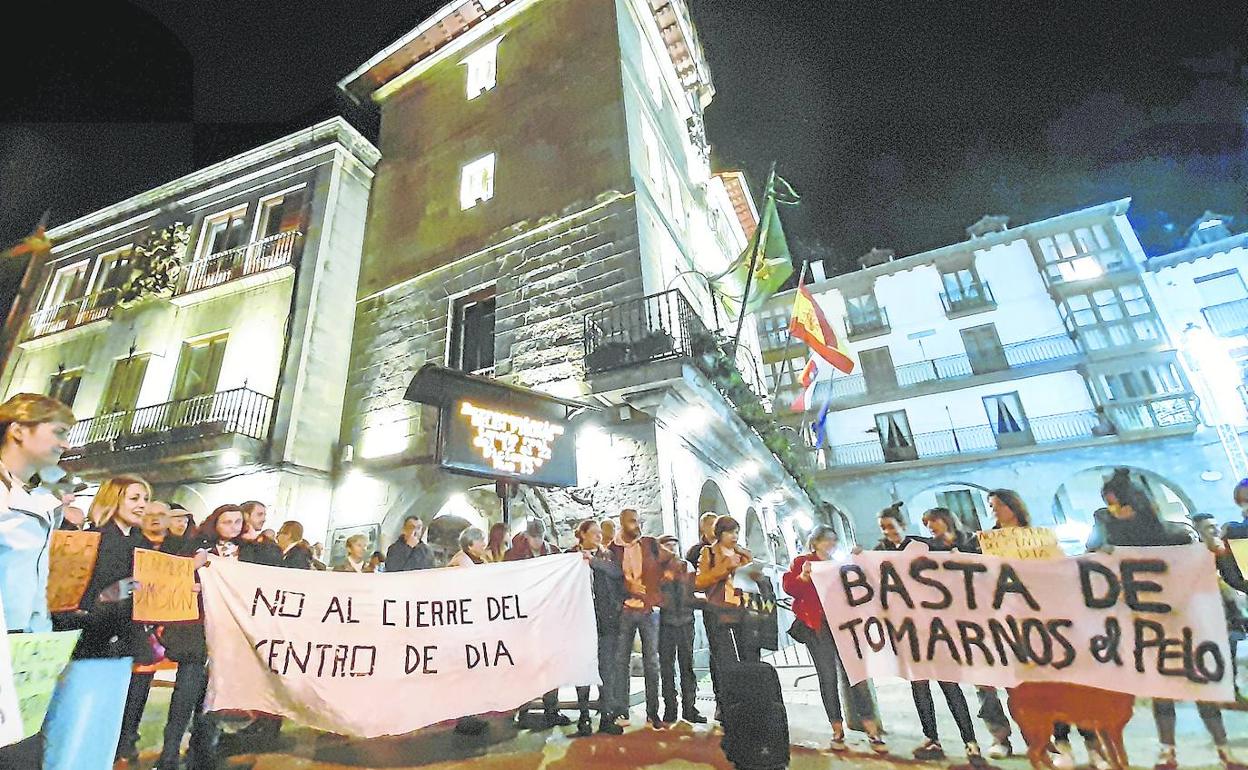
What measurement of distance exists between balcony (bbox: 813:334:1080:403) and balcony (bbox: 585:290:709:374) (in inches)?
670

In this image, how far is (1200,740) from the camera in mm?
4160

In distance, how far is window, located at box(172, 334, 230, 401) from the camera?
13180 mm

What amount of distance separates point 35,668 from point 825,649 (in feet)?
15.5

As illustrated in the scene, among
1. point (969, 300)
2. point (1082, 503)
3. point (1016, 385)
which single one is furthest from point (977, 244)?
point (1082, 503)

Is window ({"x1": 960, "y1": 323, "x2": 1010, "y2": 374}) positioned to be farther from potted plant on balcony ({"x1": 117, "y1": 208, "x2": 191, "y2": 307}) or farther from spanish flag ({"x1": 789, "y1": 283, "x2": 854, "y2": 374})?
potted plant on balcony ({"x1": 117, "y1": 208, "x2": 191, "y2": 307})

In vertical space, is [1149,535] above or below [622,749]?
above

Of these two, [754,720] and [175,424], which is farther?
[175,424]

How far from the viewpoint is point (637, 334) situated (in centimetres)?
938

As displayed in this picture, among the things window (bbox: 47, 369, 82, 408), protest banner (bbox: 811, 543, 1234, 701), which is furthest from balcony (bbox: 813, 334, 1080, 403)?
window (bbox: 47, 369, 82, 408)

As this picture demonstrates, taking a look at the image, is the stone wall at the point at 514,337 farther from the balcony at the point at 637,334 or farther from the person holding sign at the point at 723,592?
the person holding sign at the point at 723,592

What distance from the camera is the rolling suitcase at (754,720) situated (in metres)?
3.68

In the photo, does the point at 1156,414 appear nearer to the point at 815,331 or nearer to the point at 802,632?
the point at 815,331

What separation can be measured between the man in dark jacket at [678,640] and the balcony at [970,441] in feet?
70.9

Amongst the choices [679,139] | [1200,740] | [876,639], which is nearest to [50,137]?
[679,139]
